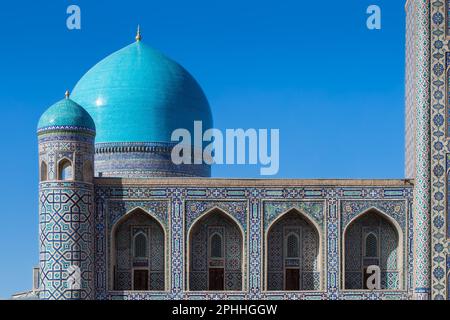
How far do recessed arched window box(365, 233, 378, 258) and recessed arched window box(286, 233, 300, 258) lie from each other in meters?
1.31

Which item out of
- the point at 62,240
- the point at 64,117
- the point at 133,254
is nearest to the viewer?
the point at 62,240

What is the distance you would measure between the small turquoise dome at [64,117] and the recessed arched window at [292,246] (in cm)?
430

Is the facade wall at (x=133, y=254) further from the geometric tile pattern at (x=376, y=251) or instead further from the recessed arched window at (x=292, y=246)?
the geometric tile pattern at (x=376, y=251)

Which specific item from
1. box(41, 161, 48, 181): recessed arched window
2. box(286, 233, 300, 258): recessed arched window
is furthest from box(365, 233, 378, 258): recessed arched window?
box(41, 161, 48, 181): recessed arched window

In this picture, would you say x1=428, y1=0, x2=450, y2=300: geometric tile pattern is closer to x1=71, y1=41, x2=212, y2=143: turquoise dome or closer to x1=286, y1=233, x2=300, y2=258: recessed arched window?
x1=286, y1=233, x2=300, y2=258: recessed arched window

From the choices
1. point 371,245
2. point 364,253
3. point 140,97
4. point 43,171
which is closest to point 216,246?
point 364,253

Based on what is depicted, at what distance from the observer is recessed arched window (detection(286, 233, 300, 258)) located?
20578mm

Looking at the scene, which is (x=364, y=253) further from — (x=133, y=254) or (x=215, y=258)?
(x=133, y=254)

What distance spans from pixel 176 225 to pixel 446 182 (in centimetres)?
506

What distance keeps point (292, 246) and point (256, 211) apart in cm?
107

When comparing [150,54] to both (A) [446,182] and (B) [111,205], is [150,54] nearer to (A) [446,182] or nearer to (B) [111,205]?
(B) [111,205]

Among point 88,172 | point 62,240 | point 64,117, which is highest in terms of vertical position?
point 64,117

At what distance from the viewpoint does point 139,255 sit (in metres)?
20.5
